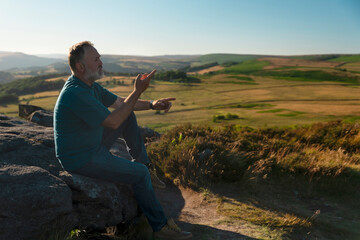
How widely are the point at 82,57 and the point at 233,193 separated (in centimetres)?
368

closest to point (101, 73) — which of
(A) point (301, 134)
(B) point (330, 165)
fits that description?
(B) point (330, 165)

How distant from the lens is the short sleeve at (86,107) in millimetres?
2836

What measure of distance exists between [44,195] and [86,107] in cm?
106

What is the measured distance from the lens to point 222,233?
3.73 metres

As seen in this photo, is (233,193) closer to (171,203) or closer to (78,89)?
(171,203)

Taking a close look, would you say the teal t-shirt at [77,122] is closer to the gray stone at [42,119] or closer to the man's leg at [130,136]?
the man's leg at [130,136]

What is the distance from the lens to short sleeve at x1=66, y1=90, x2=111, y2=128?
2.84 m

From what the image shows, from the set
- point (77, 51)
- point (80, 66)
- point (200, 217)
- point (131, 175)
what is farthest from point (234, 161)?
point (77, 51)

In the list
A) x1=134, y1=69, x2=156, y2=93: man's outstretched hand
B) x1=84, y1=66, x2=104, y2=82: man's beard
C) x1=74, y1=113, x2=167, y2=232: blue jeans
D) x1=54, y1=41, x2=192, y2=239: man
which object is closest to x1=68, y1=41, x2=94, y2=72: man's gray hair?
x1=54, y1=41, x2=192, y2=239: man

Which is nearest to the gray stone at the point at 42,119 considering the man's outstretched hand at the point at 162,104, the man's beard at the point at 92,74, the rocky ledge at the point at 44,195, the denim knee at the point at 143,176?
the rocky ledge at the point at 44,195

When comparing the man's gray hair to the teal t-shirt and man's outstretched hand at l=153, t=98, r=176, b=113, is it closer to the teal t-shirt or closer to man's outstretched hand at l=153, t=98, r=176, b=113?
the teal t-shirt

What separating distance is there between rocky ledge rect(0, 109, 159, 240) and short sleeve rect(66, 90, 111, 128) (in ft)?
2.95

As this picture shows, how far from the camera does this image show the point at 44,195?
288 cm

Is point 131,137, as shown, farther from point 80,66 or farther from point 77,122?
point 80,66
